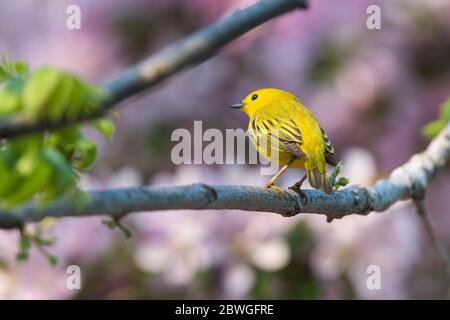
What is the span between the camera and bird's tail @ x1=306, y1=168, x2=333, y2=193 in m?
1.54

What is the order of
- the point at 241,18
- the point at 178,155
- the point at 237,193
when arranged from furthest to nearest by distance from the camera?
the point at 178,155 < the point at 237,193 < the point at 241,18

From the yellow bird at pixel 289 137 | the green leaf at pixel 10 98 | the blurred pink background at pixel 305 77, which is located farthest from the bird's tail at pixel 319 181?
the blurred pink background at pixel 305 77

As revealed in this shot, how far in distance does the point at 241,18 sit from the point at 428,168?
3.52ft

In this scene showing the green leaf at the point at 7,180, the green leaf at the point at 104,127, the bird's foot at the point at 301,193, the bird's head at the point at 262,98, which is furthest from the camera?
the bird's head at the point at 262,98

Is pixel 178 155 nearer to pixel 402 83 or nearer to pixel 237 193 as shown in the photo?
pixel 402 83

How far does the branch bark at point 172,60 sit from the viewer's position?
763mm

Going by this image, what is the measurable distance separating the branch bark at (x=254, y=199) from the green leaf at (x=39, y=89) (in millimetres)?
108

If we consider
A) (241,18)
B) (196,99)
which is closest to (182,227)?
(196,99)

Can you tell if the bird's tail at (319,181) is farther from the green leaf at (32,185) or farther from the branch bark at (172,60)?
the green leaf at (32,185)

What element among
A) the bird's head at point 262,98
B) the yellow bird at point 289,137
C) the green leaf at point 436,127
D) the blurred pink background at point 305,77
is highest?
the blurred pink background at point 305,77

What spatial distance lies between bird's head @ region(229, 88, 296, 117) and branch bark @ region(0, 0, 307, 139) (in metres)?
0.94

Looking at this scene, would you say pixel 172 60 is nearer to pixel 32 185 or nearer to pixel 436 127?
pixel 32 185

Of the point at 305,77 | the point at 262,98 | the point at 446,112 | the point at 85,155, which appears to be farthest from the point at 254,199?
the point at 305,77

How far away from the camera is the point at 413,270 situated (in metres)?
3.43
